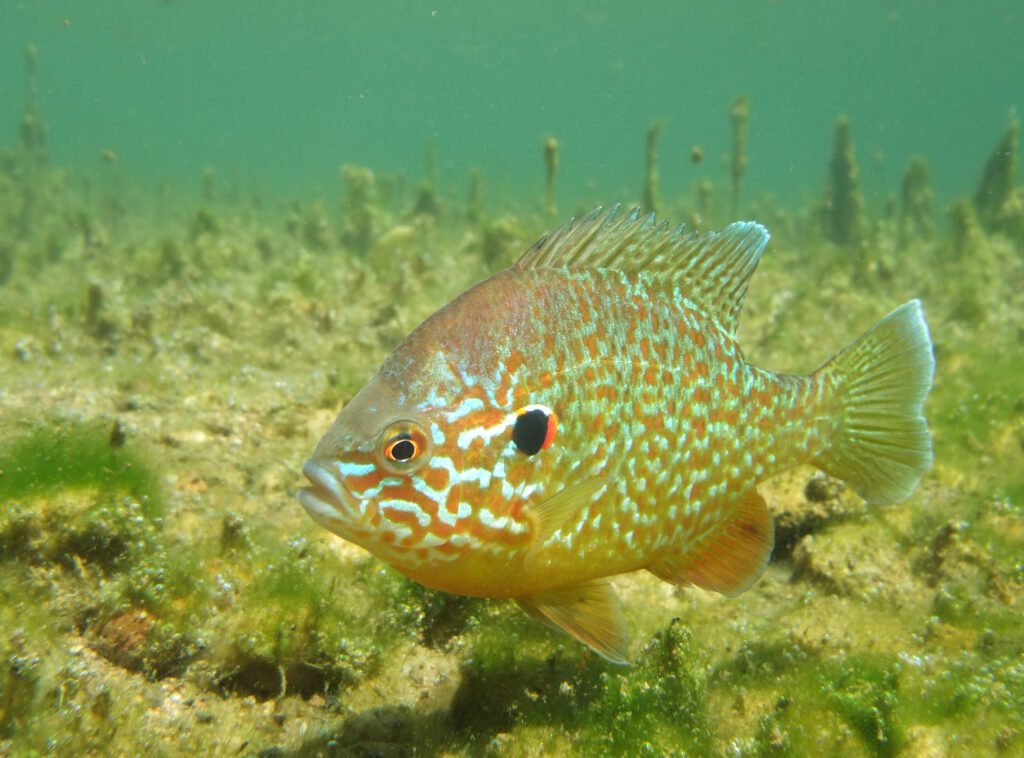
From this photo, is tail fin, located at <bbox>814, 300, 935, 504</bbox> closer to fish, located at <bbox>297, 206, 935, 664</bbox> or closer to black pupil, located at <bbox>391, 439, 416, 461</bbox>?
fish, located at <bbox>297, 206, 935, 664</bbox>

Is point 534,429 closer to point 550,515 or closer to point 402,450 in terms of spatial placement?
point 550,515

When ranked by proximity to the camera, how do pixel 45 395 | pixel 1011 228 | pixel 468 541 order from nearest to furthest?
pixel 468 541
pixel 45 395
pixel 1011 228

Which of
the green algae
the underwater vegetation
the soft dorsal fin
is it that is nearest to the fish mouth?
the soft dorsal fin

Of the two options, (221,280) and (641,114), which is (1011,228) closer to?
(221,280)

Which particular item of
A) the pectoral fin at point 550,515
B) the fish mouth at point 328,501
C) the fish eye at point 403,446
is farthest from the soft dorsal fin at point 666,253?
the fish mouth at point 328,501

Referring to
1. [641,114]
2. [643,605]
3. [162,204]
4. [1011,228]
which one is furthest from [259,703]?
[641,114]

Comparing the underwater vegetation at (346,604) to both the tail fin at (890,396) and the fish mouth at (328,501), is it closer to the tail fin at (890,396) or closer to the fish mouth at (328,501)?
the tail fin at (890,396)
